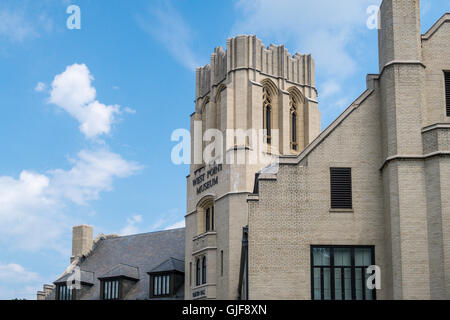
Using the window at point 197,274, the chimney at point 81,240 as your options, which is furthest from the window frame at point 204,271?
the chimney at point 81,240

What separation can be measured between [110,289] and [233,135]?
19901 mm

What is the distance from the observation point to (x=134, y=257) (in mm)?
75000

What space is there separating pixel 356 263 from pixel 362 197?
2.89 meters

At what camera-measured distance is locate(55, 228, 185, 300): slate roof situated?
69.0 m

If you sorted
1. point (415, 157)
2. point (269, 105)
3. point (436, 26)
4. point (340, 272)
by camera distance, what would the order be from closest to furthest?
point (415, 157), point (340, 272), point (436, 26), point (269, 105)

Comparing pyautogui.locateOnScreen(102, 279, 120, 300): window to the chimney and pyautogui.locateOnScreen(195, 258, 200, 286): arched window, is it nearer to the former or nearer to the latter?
pyautogui.locateOnScreen(195, 258, 200, 286): arched window

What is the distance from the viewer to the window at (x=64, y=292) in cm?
7206

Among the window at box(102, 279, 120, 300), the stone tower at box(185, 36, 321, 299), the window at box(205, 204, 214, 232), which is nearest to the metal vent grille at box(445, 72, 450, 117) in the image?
the stone tower at box(185, 36, 321, 299)

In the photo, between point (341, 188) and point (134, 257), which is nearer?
point (341, 188)

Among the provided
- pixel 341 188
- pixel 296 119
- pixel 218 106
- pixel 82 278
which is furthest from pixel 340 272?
pixel 82 278

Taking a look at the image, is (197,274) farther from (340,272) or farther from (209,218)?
(340,272)

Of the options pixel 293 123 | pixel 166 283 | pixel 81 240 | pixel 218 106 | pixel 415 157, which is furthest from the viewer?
pixel 81 240
